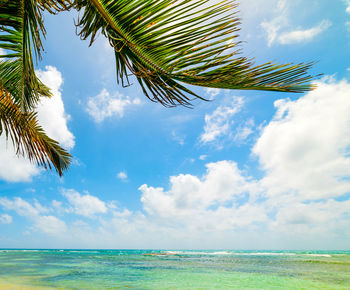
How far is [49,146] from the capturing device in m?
2.72

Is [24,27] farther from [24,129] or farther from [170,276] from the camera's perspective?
[170,276]

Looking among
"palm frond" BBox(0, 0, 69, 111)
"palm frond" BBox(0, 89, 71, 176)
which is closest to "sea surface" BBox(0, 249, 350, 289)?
"palm frond" BBox(0, 89, 71, 176)

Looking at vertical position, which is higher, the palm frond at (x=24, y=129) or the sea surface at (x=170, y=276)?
the palm frond at (x=24, y=129)

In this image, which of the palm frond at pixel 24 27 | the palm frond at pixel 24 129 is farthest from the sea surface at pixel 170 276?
the palm frond at pixel 24 27

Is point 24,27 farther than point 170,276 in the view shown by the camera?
No

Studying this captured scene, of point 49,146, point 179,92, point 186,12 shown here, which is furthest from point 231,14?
point 49,146

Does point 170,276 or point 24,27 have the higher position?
point 24,27

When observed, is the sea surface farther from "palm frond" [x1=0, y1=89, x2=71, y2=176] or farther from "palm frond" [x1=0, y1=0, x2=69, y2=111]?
"palm frond" [x1=0, y1=0, x2=69, y2=111]

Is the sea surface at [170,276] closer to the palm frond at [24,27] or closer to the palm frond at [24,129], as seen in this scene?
the palm frond at [24,129]

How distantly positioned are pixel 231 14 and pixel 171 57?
1.05 ft

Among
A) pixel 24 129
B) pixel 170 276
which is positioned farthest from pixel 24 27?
pixel 170 276

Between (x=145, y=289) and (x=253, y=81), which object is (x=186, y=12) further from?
(x=145, y=289)

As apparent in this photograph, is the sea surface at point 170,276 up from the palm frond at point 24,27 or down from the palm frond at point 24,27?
down

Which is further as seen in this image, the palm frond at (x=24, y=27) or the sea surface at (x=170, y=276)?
the sea surface at (x=170, y=276)
